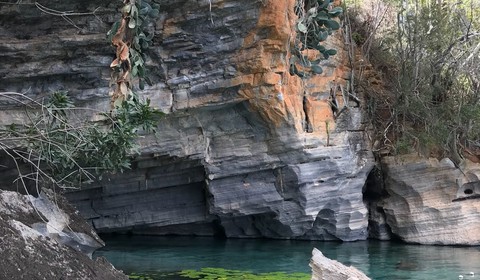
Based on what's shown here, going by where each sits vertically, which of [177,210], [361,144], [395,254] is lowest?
[395,254]

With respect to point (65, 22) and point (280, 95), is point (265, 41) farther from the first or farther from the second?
point (65, 22)

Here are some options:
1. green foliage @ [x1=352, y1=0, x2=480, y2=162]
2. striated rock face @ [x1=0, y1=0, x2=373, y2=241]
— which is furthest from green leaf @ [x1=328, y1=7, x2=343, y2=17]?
green foliage @ [x1=352, y1=0, x2=480, y2=162]

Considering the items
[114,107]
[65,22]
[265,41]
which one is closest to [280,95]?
[265,41]

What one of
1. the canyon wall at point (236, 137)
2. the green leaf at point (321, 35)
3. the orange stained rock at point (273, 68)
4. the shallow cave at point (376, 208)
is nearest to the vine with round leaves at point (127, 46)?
the green leaf at point (321, 35)

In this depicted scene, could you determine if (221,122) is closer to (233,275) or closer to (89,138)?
(233,275)

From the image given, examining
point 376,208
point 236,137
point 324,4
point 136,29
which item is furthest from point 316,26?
point 376,208

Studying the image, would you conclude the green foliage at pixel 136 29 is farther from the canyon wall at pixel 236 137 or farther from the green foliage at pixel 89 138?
the canyon wall at pixel 236 137

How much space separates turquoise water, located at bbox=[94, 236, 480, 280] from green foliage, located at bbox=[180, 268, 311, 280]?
1.33 ft

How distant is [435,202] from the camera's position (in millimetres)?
13742

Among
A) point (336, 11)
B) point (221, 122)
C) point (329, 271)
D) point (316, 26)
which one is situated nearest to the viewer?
point (329, 271)

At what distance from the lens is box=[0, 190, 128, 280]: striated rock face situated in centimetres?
687

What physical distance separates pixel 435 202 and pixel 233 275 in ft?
16.8

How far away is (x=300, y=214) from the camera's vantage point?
45.0 feet

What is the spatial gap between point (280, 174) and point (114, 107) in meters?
6.14
